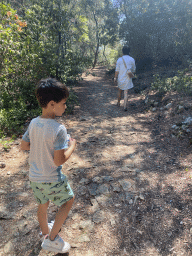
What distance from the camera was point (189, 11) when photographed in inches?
363

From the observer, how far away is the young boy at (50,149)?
4.91 feet

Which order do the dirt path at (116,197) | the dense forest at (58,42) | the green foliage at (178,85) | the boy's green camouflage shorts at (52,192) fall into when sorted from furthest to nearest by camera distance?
the green foliage at (178,85) → the dense forest at (58,42) → the dirt path at (116,197) → the boy's green camouflage shorts at (52,192)

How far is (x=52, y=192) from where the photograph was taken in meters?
1.69

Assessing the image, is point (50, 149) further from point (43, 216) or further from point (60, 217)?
point (43, 216)

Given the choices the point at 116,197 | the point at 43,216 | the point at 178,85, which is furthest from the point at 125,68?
the point at 43,216

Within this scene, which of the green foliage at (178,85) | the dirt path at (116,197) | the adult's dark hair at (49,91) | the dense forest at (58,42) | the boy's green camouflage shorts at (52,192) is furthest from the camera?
the green foliage at (178,85)

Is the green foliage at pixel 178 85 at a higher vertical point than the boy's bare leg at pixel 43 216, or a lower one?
higher

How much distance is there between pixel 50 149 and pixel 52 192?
435 mm

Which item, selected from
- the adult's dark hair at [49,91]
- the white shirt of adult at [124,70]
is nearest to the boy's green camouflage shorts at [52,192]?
the adult's dark hair at [49,91]

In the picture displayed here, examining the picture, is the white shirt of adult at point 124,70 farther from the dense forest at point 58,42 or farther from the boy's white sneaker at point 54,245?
the boy's white sneaker at point 54,245

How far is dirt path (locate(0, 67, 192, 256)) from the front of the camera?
2.19 meters

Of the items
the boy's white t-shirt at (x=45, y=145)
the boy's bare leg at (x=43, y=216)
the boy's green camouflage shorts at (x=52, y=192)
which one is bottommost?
the boy's bare leg at (x=43, y=216)

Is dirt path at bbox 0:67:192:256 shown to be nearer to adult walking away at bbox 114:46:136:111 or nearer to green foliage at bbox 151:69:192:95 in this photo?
green foliage at bbox 151:69:192:95

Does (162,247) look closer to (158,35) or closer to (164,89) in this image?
(164,89)
